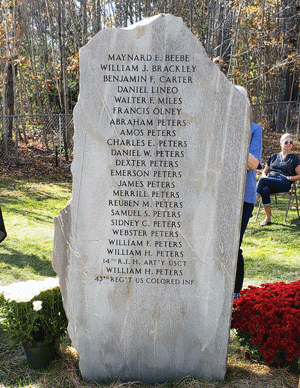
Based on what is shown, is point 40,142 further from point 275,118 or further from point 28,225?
point 275,118

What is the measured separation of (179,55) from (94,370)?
7.79 feet

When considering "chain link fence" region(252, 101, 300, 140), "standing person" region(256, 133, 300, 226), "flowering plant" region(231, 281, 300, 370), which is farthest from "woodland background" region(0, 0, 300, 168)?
"flowering plant" region(231, 281, 300, 370)

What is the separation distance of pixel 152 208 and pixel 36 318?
121cm

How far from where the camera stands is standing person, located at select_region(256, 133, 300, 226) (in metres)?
7.86

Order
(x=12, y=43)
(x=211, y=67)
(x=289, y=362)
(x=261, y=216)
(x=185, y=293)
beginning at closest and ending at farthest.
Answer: (x=211, y=67) < (x=185, y=293) < (x=289, y=362) < (x=261, y=216) < (x=12, y=43)

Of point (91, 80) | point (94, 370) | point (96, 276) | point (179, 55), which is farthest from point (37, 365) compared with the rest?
point (179, 55)

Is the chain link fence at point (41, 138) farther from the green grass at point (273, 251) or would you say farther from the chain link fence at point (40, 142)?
the green grass at point (273, 251)

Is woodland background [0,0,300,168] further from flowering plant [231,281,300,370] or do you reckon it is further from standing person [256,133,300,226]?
flowering plant [231,281,300,370]

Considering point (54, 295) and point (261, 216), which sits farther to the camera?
point (261, 216)

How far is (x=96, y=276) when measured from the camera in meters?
3.18

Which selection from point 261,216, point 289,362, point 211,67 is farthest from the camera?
point 261,216

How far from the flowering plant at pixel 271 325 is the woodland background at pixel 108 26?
1006 centimetres

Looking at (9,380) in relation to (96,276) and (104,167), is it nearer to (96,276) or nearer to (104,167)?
(96,276)

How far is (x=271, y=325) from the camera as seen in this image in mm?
3268
